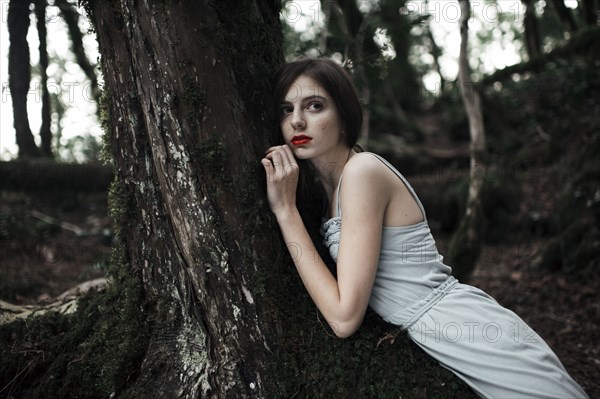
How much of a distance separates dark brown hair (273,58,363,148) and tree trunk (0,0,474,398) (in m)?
0.10

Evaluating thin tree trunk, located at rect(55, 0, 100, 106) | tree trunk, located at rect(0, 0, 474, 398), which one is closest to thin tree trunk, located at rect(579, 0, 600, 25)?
tree trunk, located at rect(0, 0, 474, 398)

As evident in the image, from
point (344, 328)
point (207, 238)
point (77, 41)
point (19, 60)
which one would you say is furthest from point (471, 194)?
point (77, 41)

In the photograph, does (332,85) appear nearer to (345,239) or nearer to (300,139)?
(300,139)

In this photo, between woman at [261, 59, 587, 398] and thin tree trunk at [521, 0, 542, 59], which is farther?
thin tree trunk at [521, 0, 542, 59]

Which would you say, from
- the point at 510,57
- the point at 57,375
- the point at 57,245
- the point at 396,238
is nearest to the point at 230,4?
the point at 396,238

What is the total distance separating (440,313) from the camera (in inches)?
83.0

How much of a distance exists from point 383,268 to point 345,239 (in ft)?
1.00

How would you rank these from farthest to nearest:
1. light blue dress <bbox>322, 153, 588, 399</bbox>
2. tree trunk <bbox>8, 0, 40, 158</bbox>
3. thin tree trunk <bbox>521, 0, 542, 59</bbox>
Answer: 1. thin tree trunk <bbox>521, 0, 542, 59</bbox>
2. tree trunk <bbox>8, 0, 40, 158</bbox>
3. light blue dress <bbox>322, 153, 588, 399</bbox>

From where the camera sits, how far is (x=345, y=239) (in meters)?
2.02

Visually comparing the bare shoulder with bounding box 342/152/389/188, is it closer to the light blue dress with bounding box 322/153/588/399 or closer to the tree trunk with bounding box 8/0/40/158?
the light blue dress with bounding box 322/153/588/399

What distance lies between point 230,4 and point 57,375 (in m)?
2.22

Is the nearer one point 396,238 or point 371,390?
point 371,390

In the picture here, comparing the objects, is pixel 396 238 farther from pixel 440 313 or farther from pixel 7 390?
pixel 7 390

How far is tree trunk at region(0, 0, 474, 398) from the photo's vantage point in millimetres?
1959
